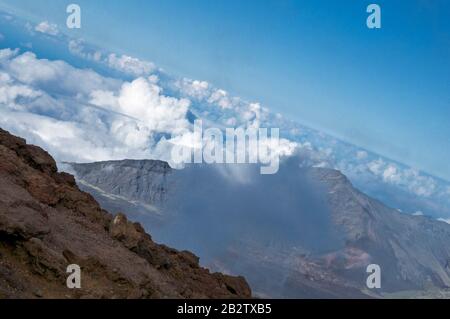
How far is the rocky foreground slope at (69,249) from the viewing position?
88.4 ft

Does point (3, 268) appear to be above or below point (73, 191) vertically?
below

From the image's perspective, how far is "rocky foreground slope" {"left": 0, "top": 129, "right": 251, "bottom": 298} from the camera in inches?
1061

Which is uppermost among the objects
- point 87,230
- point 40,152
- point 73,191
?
point 40,152

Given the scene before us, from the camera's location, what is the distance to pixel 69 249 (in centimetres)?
3203
